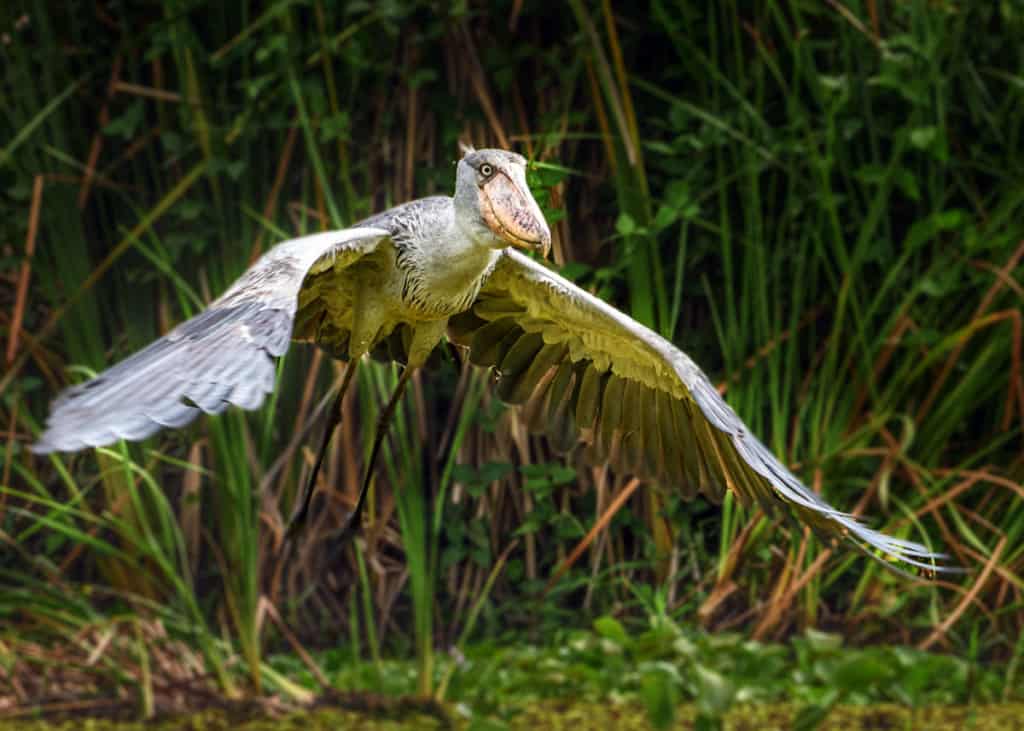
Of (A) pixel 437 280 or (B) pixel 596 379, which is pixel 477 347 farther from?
(A) pixel 437 280

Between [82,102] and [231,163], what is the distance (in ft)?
2.14

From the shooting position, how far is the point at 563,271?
12.9 feet

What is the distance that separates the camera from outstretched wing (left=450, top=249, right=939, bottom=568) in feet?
9.22

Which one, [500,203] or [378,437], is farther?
[378,437]

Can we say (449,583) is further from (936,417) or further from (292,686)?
(936,417)

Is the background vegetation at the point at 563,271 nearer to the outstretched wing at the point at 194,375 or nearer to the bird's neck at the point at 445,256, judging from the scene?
the bird's neck at the point at 445,256

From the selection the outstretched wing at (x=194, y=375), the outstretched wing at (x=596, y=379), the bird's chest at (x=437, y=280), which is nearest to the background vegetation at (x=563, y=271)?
the outstretched wing at (x=596, y=379)

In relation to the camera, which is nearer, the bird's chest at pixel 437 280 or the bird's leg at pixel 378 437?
the bird's chest at pixel 437 280

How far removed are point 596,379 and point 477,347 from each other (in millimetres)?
246

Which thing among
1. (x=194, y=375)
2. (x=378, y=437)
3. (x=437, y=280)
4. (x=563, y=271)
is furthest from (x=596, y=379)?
(x=194, y=375)

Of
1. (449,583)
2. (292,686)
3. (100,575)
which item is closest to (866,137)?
(449,583)

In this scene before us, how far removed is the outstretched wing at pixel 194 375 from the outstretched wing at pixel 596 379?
28.9 inches

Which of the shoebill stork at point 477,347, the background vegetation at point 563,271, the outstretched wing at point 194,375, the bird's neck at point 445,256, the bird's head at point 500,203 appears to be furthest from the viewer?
the background vegetation at point 563,271

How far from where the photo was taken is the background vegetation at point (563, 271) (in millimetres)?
3885
